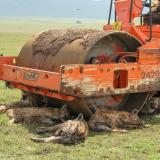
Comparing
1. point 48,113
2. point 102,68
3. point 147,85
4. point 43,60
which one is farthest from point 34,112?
point 147,85

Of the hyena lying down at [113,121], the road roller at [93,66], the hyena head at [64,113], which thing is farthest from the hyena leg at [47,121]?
the hyena lying down at [113,121]

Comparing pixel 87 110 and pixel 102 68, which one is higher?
pixel 102 68

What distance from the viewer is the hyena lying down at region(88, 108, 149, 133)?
7.34 m

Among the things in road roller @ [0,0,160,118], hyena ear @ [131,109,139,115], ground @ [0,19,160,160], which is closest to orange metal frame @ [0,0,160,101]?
road roller @ [0,0,160,118]

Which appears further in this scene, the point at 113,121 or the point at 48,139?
the point at 113,121

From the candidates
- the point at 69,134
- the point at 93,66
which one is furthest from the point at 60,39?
the point at 69,134

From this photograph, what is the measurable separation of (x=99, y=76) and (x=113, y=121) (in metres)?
0.76

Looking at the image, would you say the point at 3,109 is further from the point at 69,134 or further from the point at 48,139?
the point at 69,134

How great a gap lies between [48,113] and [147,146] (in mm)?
1901

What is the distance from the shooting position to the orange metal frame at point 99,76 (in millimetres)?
6988

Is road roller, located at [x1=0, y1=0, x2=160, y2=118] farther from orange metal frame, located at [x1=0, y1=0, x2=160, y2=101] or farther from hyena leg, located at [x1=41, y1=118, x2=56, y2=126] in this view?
hyena leg, located at [x1=41, y1=118, x2=56, y2=126]

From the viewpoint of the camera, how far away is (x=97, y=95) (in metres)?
7.29

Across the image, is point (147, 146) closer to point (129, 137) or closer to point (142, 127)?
point (129, 137)

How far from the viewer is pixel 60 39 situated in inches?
311
